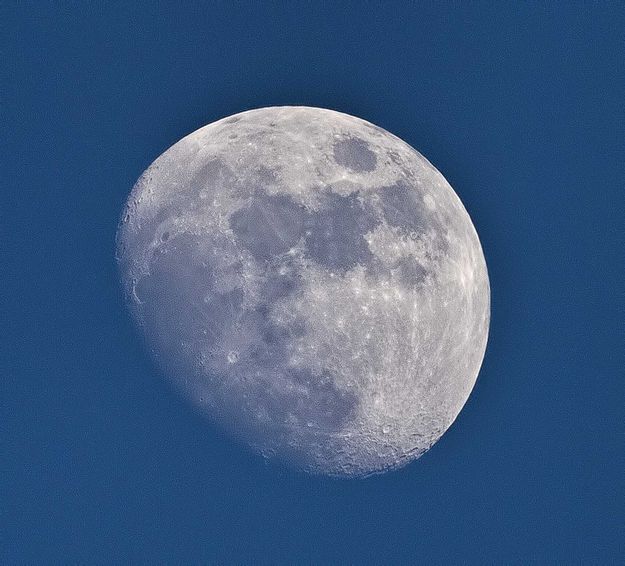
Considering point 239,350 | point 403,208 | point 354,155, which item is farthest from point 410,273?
point 239,350

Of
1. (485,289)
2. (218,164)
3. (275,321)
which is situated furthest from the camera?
(485,289)

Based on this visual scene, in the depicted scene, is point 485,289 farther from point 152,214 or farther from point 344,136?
point 152,214

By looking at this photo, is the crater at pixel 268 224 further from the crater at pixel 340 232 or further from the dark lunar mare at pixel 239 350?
the crater at pixel 340 232

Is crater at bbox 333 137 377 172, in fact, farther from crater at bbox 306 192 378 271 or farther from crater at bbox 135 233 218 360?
crater at bbox 135 233 218 360

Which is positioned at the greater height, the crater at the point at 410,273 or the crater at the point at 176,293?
the crater at the point at 410,273

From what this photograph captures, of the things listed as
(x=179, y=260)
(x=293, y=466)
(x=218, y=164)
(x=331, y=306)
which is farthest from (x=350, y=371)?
(x=218, y=164)

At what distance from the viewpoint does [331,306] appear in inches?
514

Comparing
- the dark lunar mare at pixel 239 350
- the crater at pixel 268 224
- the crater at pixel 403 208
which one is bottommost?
the dark lunar mare at pixel 239 350

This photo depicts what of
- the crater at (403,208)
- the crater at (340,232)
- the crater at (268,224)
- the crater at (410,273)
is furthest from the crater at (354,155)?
the crater at (410,273)

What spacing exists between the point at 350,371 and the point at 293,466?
2396mm

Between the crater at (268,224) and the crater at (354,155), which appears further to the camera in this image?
the crater at (354,155)

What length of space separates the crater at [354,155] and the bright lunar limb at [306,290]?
0.11ft

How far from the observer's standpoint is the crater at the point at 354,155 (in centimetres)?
1412

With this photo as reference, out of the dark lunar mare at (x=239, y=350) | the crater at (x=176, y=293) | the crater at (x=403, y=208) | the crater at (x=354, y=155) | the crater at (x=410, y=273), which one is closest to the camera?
the dark lunar mare at (x=239, y=350)
